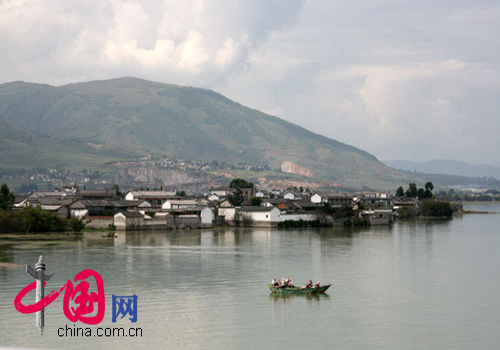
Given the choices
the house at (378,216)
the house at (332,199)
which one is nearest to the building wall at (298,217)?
the house at (378,216)

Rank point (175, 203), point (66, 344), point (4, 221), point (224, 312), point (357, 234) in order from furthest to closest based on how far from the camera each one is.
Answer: point (175, 203) → point (357, 234) → point (4, 221) → point (224, 312) → point (66, 344)

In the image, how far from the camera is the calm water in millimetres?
23219

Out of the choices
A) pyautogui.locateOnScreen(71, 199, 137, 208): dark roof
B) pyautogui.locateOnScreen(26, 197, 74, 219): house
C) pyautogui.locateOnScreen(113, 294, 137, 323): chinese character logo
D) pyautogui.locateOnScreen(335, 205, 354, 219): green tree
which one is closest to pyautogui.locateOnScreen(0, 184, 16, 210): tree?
pyautogui.locateOnScreen(26, 197, 74, 219): house

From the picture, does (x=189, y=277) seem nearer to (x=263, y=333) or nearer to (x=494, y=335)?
(x=263, y=333)

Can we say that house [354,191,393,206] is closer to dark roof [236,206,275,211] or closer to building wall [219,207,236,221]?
dark roof [236,206,275,211]

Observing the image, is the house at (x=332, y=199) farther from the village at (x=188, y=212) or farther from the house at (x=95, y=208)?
the house at (x=95, y=208)

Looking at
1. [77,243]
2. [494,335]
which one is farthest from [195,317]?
[77,243]

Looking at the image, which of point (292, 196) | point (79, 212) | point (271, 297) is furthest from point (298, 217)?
point (271, 297)

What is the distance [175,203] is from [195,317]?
5205cm

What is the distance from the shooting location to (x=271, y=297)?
3019 cm

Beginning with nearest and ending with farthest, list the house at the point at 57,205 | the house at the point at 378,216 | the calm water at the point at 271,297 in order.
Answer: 1. the calm water at the point at 271,297
2. the house at the point at 57,205
3. the house at the point at 378,216

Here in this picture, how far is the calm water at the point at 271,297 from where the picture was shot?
2322cm

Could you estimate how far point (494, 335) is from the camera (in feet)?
78.9

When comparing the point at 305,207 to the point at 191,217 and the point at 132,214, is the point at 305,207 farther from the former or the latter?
the point at 132,214
